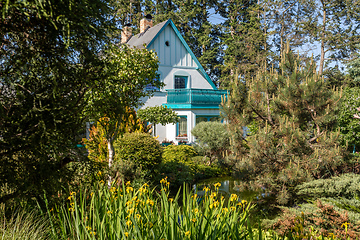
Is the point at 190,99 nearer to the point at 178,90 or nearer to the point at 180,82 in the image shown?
the point at 178,90

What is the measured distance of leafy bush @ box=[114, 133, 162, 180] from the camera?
8914mm

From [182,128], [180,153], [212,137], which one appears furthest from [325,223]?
[182,128]

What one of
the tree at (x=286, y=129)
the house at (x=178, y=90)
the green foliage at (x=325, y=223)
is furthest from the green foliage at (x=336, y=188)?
the house at (x=178, y=90)

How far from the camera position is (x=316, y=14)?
27.8 m

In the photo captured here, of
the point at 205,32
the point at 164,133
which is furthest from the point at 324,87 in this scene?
the point at 205,32

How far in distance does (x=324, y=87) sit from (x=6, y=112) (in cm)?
645

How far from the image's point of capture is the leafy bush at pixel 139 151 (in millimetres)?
8914

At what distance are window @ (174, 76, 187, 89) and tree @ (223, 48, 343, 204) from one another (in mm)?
13260

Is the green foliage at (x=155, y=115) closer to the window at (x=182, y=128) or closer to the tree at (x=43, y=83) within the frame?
the window at (x=182, y=128)

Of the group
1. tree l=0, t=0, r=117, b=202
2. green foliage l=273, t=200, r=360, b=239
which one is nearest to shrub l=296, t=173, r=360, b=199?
green foliage l=273, t=200, r=360, b=239

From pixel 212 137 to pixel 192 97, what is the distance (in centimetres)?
599

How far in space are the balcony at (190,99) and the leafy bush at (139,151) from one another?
9.44 m

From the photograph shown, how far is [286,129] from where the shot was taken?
20.6 ft

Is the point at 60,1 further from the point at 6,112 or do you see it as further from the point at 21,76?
the point at 6,112
